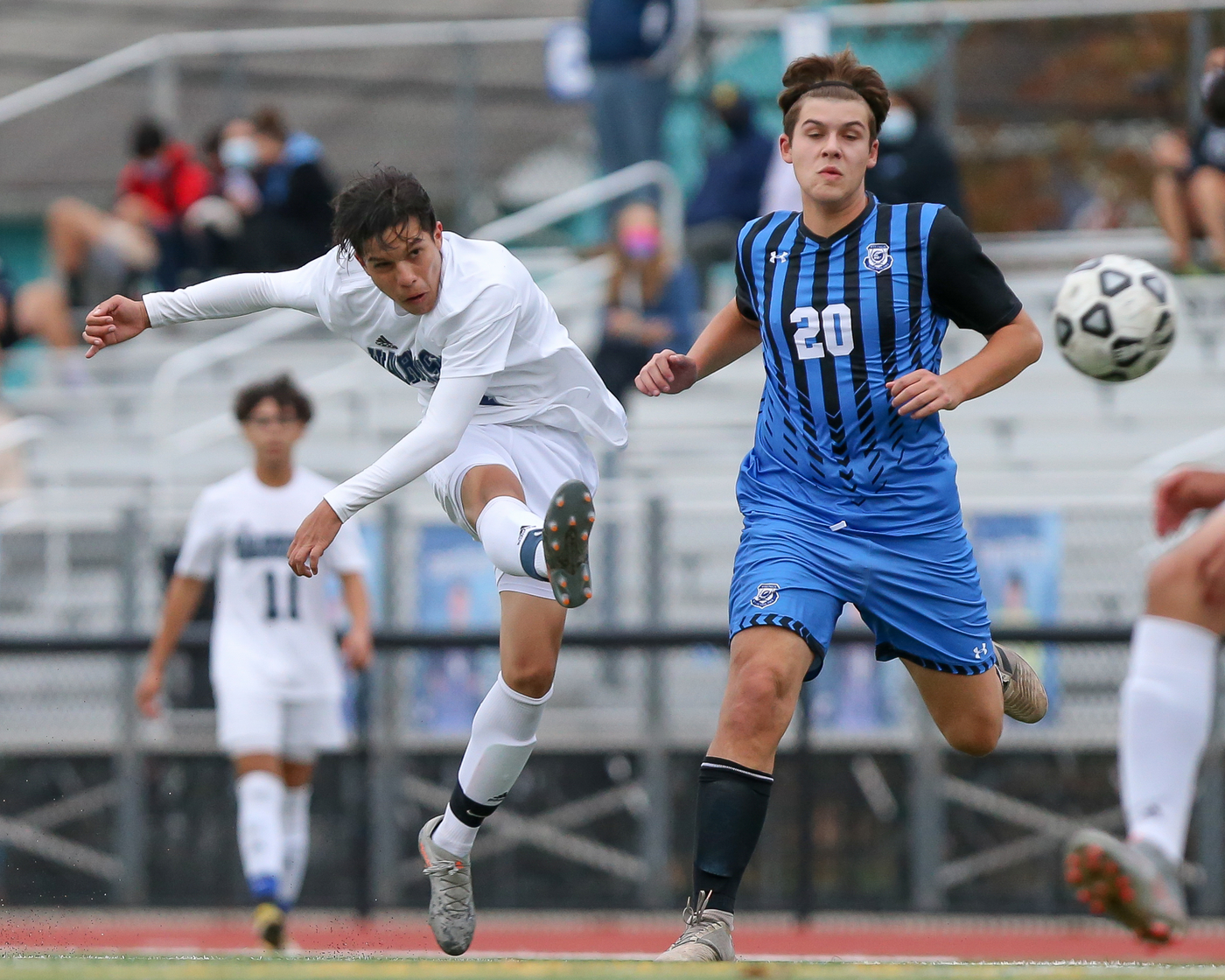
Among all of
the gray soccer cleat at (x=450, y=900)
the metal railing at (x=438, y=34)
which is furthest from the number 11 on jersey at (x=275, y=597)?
the metal railing at (x=438, y=34)

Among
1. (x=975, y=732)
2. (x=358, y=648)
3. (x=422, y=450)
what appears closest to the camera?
(x=422, y=450)

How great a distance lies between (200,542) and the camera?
9.12 metres

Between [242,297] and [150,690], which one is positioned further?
[150,690]

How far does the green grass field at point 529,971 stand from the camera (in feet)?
14.3

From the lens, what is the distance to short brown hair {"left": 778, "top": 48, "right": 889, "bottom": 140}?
18.3ft

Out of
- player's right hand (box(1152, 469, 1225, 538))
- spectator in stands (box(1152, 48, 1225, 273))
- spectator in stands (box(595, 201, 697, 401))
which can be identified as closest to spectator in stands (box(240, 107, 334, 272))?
spectator in stands (box(595, 201, 697, 401))

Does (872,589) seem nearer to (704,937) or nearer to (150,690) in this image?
(704,937)

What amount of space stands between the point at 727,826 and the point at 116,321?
2416 mm

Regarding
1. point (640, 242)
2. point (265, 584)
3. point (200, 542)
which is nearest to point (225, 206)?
point (640, 242)

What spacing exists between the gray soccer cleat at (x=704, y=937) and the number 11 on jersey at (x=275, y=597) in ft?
13.9

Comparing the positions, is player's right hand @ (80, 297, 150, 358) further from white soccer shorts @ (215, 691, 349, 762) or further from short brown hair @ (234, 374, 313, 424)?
white soccer shorts @ (215, 691, 349, 762)

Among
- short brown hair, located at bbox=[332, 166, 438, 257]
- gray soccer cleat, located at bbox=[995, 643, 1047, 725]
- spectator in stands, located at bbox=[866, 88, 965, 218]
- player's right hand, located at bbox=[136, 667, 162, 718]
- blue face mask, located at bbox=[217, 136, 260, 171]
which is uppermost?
blue face mask, located at bbox=[217, 136, 260, 171]

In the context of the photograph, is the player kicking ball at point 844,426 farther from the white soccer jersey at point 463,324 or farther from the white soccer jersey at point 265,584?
the white soccer jersey at point 265,584

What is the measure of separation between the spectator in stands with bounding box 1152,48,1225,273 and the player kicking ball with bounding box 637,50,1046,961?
6.69 meters
